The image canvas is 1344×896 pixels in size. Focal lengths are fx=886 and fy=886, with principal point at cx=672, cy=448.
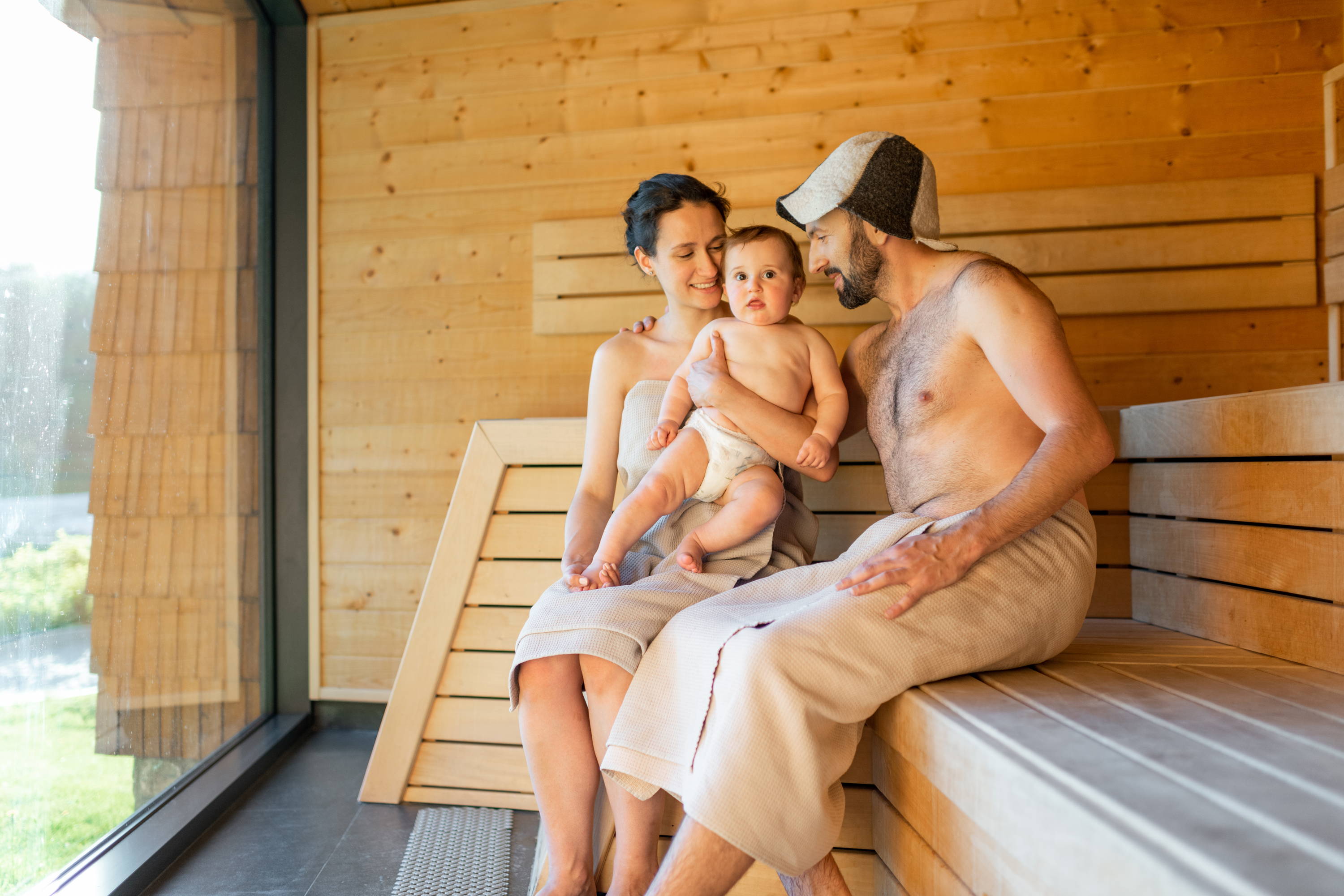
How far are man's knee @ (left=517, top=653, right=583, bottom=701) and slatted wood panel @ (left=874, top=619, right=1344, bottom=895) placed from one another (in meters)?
0.58

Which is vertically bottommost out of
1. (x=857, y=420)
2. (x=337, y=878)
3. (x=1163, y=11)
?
(x=337, y=878)

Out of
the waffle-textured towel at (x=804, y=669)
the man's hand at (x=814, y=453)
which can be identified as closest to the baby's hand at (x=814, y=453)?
the man's hand at (x=814, y=453)

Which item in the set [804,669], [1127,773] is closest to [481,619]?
[804,669]

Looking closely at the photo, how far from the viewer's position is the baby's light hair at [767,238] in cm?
197

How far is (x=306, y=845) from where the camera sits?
7.28 feet

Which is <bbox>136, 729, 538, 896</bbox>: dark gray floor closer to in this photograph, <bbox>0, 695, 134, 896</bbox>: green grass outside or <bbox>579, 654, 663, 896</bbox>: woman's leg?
<bbox>0, 695, 134, 896</bbox>: green grass outside

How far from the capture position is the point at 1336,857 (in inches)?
28.8

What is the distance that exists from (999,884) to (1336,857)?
48cm

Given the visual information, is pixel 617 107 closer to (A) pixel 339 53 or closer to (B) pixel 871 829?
(A) pixel 339 53

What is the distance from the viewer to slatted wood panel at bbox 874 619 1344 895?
2.56 feet

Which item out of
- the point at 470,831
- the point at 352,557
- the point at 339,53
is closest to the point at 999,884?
the point at 470,831

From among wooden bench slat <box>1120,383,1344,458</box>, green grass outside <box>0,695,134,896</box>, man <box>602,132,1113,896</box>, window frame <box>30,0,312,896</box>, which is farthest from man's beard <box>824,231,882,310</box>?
window frame <box>30,0,312,896</box>

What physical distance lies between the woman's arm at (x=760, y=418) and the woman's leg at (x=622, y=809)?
57 cm

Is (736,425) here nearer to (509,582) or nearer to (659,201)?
(659,201)
